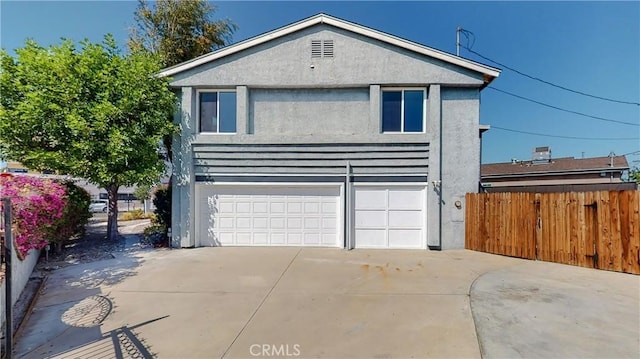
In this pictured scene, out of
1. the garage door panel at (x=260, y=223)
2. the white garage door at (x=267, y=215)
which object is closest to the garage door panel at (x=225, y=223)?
the white garage door at (x=267, y=215)

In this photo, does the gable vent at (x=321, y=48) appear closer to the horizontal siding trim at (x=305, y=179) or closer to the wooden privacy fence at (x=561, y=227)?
the horizontal siding trim at (x=305, y=179)

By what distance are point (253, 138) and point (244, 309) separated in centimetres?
622

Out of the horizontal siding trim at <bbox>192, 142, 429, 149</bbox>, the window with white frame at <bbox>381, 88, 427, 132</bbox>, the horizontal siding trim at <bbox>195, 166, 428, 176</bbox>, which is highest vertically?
the window with white frame at <bbox>381, 88, 427, 132</bbox>

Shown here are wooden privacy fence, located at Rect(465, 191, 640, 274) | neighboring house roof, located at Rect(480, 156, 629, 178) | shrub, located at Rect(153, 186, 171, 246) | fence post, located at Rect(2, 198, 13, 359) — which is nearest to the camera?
fence post, located at Rect(2, 198, 13, 359)

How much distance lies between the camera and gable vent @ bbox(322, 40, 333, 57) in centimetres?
992

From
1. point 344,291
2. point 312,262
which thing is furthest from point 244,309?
point 312,262

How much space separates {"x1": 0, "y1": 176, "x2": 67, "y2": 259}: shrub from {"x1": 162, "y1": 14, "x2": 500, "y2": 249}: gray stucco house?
309cm

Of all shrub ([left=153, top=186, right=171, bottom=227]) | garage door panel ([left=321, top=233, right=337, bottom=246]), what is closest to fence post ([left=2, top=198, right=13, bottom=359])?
garage door panel ([left=321, top=233, right=337, bottom=246])

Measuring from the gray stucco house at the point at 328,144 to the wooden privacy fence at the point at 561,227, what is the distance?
29.1 inches

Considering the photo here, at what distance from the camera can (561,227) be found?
770 centimetres

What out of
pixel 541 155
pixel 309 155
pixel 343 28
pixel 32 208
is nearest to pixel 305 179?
pixel 309 155

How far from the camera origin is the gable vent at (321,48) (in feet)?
32.6

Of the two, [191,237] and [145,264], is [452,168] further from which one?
[145,264]

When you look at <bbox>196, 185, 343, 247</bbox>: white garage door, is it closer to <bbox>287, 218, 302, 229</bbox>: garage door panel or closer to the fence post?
<bbox>287, 218, 302, 229</bbox>: garage door panel
